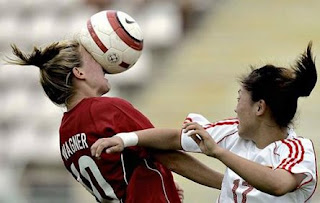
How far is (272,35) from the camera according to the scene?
10.9 m

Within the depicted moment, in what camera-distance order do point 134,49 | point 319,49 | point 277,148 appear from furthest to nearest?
point 319,49 < point 134,49 < point 277,148

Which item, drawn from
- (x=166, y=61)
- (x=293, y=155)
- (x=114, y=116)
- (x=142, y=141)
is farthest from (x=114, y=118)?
(x=166, y=61)

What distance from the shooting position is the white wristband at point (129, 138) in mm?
4082

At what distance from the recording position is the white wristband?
4.08 metres

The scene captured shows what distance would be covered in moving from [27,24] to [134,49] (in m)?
7.34

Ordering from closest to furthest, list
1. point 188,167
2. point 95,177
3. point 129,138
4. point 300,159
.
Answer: point 300,159, point 129,138, point 95,177, point 188,167

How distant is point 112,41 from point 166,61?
6715mm

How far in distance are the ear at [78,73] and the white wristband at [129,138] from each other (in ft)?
1.26

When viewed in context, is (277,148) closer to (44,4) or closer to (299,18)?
(299,18)

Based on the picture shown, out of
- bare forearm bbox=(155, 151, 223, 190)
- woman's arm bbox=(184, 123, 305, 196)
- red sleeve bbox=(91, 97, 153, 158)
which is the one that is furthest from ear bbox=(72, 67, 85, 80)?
woman's arm bbox=(184, 123, 305, 196)

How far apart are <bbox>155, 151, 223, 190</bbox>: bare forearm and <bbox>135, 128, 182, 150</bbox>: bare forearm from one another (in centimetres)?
6

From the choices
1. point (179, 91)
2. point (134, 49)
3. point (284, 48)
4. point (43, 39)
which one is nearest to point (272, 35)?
point (284, 48)

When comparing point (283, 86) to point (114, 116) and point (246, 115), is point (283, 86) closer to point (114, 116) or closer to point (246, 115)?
point (246, 115)

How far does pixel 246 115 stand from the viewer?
4.16 metres
